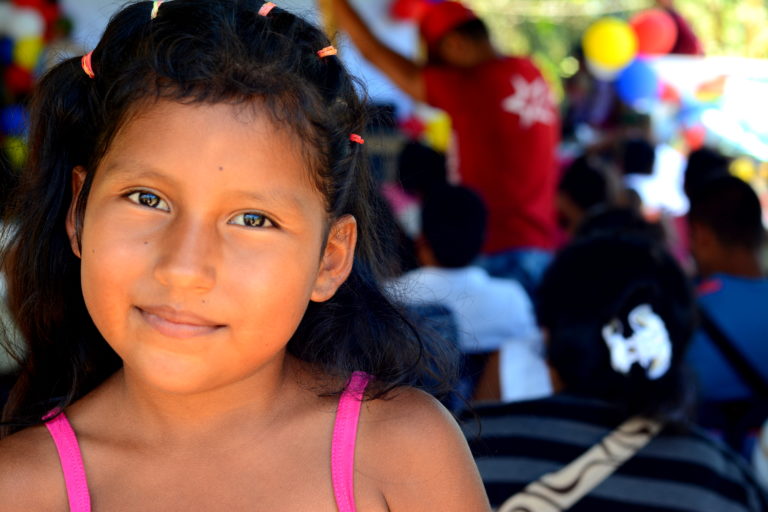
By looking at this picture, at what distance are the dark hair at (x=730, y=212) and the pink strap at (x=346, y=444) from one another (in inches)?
93.0

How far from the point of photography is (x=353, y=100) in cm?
135

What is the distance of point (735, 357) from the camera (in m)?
2.85

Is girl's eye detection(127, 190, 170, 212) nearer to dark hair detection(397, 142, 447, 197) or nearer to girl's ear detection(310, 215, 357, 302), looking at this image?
girl's ear detection(310, 215, 357, 302)

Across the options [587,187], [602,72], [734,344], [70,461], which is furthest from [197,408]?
[602,72]

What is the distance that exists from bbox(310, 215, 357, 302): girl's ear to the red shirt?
2599 millimetres

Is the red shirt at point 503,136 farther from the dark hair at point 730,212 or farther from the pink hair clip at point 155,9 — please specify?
the pink hair clip at point 155,9

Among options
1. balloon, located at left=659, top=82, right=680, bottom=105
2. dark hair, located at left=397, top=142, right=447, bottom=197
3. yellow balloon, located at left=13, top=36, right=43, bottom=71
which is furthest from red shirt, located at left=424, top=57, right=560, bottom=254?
yellow balloon, located at left=13, top=36, right=43, bottom=71

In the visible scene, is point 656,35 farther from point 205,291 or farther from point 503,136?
point 205,291

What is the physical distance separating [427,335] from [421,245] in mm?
1761

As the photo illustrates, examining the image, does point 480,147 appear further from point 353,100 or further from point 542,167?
point 353,100

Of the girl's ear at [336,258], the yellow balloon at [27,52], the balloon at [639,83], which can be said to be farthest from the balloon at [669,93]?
the girl's ear at [336,258]

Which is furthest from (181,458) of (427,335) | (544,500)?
(544,500)

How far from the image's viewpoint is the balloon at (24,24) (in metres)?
5.50

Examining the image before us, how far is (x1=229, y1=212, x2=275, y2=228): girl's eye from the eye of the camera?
119 cm
